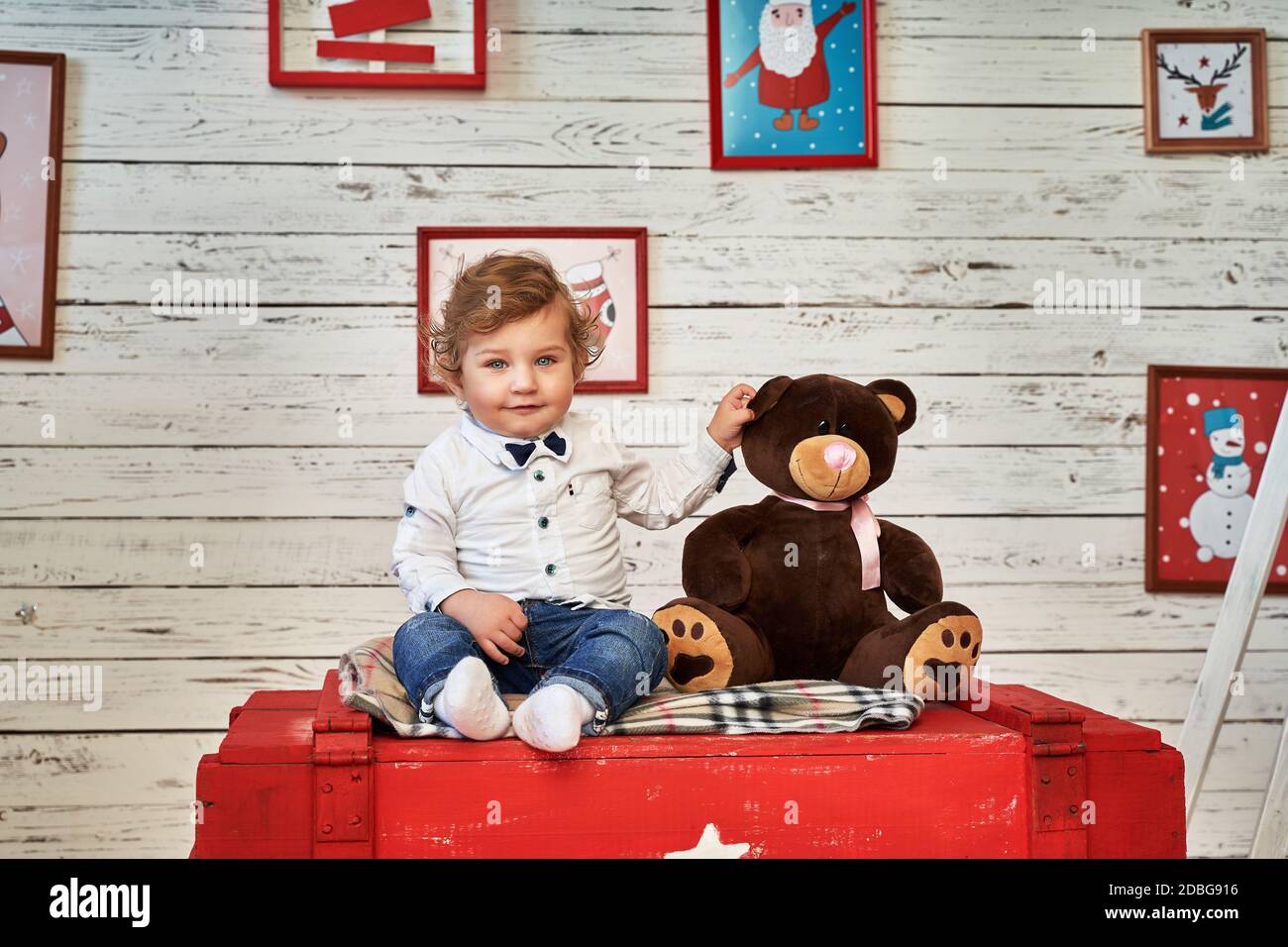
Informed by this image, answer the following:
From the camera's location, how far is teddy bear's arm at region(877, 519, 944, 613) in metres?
1.31

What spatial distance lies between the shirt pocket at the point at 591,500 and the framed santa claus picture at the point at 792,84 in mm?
668

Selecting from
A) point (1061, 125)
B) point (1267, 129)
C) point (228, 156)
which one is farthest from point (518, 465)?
point (1267, 129)

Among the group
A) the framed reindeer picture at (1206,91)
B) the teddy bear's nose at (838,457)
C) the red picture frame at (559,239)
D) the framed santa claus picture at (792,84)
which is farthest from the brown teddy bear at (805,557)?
the framed reindeer picture at (1206,91)

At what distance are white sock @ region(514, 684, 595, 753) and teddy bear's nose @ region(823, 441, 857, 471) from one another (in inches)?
14.9

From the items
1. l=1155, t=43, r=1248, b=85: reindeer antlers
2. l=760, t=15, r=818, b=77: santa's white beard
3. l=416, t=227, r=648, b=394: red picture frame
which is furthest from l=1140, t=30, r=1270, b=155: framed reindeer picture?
l=416, t=227, r=648, b=394: red picture frame

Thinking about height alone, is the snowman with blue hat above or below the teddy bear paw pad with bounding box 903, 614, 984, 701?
above

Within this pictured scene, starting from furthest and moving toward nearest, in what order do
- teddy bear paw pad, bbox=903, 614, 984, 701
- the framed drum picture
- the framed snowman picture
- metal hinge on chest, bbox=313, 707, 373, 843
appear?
1. the framed snowman picture
2. the framed drum picture
3. teddy bear paw pad, bbox=903, 614, 984, 701
4. metal hinge on chest, bbox=313, 707, 373, 843

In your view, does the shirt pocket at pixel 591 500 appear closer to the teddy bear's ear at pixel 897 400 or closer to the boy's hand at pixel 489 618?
the boy's hand at pixel 489 618

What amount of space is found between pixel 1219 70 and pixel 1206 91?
4 centimetres

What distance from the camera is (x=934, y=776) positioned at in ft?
3.55

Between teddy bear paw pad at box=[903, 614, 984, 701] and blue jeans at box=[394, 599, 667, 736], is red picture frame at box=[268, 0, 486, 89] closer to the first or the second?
blue jeans at box=[394, 599, 667, 736]

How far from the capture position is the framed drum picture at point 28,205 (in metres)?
1.75

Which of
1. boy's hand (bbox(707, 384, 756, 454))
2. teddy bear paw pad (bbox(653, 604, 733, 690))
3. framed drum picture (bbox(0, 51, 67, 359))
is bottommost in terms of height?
teddy bear paw pad (bbox(653, 604, 733, 690))

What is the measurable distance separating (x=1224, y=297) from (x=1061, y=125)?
1.17 feet
